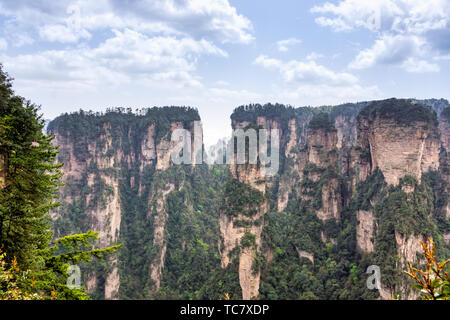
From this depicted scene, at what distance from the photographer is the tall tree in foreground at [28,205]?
9.31 metres

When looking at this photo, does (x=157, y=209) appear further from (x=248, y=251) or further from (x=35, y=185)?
(x=35, y=185)

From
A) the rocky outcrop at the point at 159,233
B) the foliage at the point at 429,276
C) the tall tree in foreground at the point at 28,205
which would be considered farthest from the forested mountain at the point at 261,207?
the foliage at the point at 429,276

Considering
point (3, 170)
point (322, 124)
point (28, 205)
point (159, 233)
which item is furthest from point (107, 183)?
point (28, 205)

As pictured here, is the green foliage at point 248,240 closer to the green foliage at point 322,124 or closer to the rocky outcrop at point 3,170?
the green foliage at point 322,124

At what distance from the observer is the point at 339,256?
3675cm

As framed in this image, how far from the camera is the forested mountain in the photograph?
103 feet

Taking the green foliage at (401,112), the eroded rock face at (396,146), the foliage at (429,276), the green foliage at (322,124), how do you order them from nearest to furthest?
1. the foliage at (429,276)
2. the eroded rock face at (396,146)
3. the green foliage at (401,112)
4. the green foliage at (322,124)

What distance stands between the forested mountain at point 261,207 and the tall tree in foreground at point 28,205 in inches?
85.1

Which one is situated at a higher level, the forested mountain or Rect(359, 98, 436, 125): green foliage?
Rect(359, 98, 436, 125): green foliage

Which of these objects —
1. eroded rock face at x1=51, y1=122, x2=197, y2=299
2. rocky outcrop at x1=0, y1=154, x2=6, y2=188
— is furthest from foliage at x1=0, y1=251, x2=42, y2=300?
eroded rock face at x1=51, y1=122, x2=197, y2=299

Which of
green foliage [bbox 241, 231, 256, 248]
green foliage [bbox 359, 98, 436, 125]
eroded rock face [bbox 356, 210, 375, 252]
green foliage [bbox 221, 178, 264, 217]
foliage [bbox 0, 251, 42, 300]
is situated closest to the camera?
foliage [bbox 0, 251, 42, 300]

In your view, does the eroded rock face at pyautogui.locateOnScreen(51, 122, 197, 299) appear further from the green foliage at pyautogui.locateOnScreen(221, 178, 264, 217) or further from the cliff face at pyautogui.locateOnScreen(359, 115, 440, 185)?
the cliff face at pyautogui.locateOnScreen(359, 115, 440, 185)

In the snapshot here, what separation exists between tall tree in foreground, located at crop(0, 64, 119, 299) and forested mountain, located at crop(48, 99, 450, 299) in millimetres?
2162

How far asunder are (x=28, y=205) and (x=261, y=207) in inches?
1211
